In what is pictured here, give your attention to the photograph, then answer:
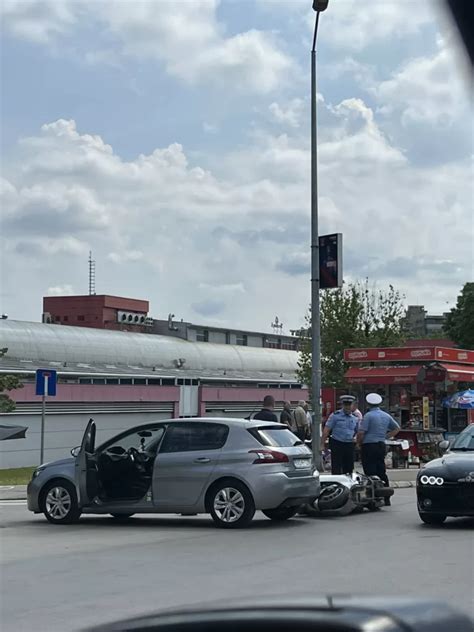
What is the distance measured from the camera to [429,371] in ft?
92.9

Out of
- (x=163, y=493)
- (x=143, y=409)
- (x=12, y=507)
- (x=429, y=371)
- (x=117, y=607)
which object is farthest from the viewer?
(x=143, y=409)

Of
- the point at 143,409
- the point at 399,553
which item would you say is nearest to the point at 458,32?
the point at 399,553

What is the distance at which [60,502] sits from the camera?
49.5 feet

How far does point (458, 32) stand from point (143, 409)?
182 ft

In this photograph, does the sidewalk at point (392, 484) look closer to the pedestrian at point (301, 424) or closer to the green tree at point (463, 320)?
the pedestrian at point (301, 424)

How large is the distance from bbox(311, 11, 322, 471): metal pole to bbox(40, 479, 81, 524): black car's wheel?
7.10 m

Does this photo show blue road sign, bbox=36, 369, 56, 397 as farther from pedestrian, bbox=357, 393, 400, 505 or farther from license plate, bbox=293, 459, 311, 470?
license plate, bbox=293, 459, 311, 470

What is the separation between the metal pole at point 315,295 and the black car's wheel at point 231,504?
6793 mm

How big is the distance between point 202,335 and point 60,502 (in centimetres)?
7811

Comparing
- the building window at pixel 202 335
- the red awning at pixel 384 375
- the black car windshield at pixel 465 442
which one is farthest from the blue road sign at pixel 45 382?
the building window at pixel 202 335

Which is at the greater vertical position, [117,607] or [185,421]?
[185,421]

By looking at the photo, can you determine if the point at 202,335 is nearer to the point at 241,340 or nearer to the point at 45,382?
the point at 241,340

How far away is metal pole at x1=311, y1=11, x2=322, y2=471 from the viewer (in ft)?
69.4

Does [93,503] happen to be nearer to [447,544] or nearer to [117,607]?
[447,544]
